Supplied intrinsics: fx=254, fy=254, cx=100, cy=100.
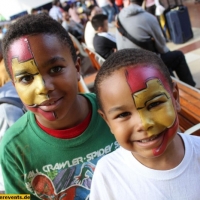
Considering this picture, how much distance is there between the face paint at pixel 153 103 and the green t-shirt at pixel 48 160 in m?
0.35

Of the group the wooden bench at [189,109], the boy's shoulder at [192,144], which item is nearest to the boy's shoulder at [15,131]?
the boy's shoulder at [192,144]

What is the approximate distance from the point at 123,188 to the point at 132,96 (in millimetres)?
388

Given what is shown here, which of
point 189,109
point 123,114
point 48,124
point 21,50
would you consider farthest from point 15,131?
point 189,109

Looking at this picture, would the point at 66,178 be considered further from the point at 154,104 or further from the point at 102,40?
the point at 102,40

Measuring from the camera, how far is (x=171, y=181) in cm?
100

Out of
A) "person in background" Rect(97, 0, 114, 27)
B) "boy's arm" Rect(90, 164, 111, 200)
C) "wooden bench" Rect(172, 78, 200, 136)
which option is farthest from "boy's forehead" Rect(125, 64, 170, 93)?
"person in background" Rect(97, 0, 114, 27)

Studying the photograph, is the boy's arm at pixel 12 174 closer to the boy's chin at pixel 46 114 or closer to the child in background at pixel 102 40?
the boy's chin at pixel 46 114

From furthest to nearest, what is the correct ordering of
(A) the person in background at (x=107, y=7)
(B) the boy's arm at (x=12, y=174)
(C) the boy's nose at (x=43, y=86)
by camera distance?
(A) the person in background at (x=107, y=7) → (B) the boy's arm at (x=12, y=174) → (C) the boy's nose at (x=43, y=86)

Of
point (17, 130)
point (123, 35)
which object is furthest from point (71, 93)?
point (123, 35)

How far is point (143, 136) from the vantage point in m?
0.94

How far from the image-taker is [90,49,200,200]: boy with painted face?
37.0 inches

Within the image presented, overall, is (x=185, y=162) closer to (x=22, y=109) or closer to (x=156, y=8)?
(x=22, y=109)

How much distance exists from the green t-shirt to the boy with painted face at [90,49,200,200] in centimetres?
14

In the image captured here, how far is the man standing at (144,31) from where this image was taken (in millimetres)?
3404
